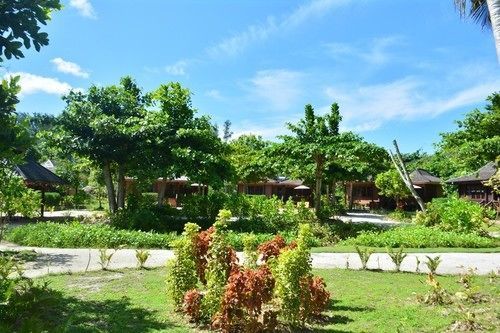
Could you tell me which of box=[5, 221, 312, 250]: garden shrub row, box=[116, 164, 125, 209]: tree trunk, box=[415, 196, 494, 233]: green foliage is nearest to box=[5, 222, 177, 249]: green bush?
box=[5, 221, 312, 250]: garden shrub row

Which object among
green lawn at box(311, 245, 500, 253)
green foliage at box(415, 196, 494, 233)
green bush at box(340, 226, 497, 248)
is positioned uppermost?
green foliage at box(415, 196, 494, 233)

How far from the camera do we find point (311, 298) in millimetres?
7121

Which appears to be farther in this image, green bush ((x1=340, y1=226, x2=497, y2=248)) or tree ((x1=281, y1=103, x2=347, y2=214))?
tree ((x1=281, y1=103, x2=347, y2=214))

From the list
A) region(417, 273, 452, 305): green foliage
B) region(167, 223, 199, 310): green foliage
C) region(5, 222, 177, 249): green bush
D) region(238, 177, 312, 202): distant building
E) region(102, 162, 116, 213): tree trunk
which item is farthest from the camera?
region(238, 177, 312, 202): distant building

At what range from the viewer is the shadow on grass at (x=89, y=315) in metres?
6.62

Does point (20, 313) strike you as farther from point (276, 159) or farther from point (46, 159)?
point (46, 159)

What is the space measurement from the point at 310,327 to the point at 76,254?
956 centimetres

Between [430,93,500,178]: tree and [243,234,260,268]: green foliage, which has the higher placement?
[430,93,500,178]: tree

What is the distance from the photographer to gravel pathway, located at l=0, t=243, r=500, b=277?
11.9 meters

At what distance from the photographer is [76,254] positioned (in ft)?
46.5

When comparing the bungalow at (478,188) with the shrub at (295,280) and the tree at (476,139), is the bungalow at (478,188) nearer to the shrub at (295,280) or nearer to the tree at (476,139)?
the tree at (476,139)

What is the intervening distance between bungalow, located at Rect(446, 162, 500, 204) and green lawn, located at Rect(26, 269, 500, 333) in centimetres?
2481

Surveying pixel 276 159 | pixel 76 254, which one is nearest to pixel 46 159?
pixel 276 159

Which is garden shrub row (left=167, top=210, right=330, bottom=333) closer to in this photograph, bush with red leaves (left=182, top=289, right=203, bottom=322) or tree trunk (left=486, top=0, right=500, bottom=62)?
bush with red leaves (left=182, top=289, right=203, bottom=322)
